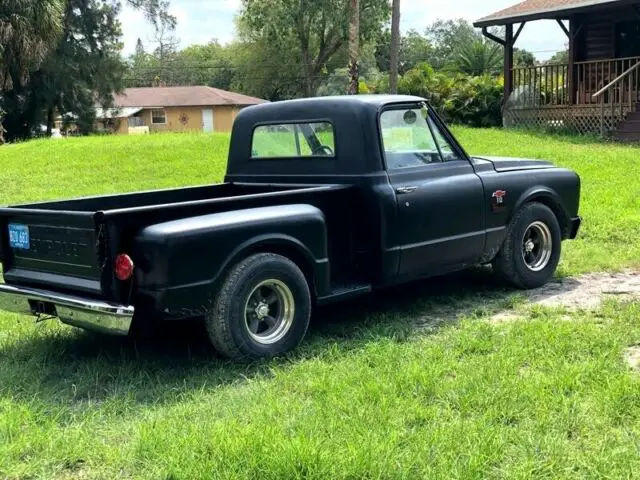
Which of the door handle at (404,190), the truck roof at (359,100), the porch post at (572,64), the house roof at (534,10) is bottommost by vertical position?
the door handle at (404,190)

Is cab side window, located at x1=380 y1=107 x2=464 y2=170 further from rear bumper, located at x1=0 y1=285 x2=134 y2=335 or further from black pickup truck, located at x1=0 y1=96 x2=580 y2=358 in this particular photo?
rear bumper, located at x1=0 y1=285 x2=134 y2=335

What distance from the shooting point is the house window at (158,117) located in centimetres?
5753

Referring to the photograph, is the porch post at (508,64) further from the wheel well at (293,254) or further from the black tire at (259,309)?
the black tire at (259,309)

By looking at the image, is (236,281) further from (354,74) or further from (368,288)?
(354,74)

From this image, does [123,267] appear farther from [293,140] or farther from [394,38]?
[394,38]

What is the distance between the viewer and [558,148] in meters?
16.4

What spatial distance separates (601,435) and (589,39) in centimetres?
2032

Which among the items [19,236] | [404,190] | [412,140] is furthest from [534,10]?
[19,236]

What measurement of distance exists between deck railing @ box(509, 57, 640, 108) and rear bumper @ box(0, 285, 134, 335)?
16.6 metres

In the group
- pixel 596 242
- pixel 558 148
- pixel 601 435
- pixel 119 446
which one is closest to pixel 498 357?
pixel 601 435

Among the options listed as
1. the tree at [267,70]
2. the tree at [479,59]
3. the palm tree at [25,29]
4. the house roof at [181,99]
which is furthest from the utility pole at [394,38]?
the tree at [267,70]

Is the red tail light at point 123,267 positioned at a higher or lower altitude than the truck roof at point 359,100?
lower

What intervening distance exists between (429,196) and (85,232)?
2.54 meters

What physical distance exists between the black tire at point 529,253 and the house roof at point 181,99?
4841 cm
